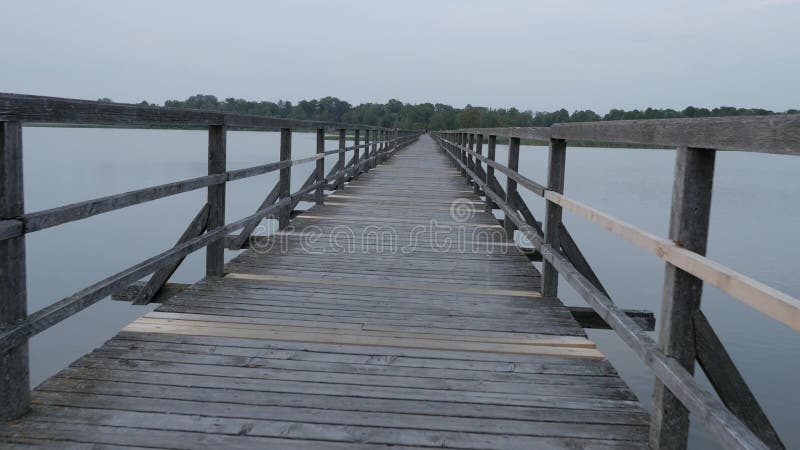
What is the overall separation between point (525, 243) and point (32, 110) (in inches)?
192

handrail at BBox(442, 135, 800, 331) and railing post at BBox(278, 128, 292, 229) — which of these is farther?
railing post at BBox(278, 128, 292, 229)

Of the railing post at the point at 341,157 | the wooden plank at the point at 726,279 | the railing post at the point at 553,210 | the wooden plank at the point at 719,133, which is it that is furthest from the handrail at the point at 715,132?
the railing post at the point at 341,157

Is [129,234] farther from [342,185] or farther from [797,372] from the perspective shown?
[797,372]

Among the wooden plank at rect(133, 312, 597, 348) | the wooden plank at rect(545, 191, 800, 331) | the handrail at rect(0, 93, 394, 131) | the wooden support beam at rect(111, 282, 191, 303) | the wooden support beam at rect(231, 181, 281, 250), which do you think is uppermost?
the handrail at rect(0, 93, 394, 131)

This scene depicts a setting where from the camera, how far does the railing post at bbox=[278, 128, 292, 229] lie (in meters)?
5.35

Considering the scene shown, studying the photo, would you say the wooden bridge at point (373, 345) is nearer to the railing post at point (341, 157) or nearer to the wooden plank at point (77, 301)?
the wooden plank at point (77, 301)

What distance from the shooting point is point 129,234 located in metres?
15.5

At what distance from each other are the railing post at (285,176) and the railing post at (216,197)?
133 centimetres

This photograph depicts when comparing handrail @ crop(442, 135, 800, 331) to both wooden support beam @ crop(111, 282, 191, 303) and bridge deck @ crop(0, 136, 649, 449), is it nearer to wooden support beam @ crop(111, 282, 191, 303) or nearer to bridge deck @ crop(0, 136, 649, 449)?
bridge deck @ crop(0, 136, 649, 449)

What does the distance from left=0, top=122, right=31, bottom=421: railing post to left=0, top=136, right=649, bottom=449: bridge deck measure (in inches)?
3.6

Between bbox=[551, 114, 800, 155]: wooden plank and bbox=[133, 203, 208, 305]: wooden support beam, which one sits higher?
bbox=[551, 114, 800, 155]: wooden plank

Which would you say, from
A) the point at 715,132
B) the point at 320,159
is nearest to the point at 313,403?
the point at 715,132

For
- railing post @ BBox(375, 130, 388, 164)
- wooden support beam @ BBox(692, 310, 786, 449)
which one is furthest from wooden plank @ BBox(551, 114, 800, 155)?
railing post @ BBox(375, 130, 388, 164)

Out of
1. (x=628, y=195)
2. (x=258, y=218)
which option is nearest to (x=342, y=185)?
(x=258, y=218)
